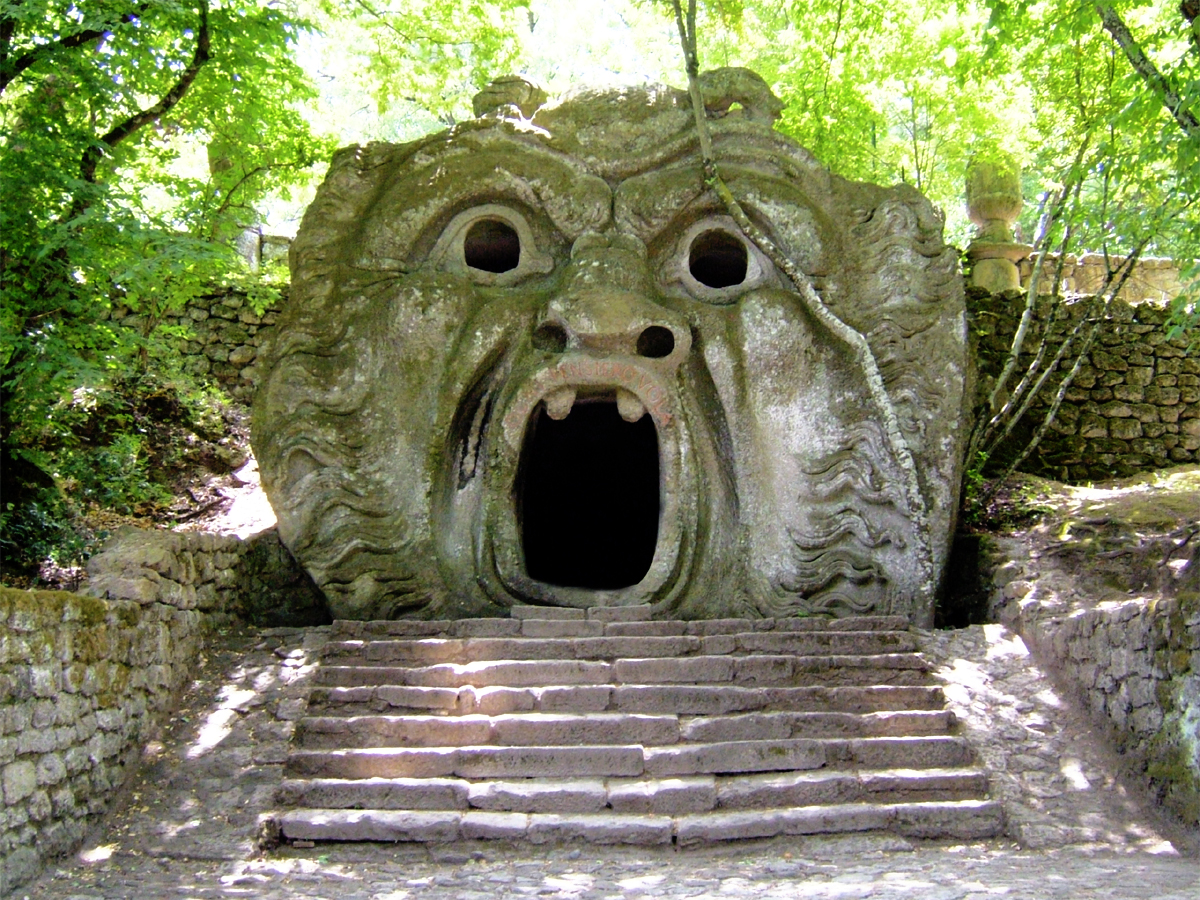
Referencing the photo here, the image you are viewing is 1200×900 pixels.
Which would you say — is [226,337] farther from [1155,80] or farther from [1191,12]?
[1191,12]

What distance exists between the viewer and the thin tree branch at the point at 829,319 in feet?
25.7

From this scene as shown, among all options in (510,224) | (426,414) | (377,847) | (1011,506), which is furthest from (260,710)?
(1011,506)

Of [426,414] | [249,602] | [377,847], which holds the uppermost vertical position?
[426,414]

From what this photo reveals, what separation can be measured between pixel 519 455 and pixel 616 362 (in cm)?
98

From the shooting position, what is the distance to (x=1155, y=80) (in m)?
6.32

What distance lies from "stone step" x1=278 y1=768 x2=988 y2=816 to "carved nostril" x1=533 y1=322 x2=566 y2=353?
11.6 ft

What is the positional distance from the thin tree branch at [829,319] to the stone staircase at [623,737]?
39.6 inches

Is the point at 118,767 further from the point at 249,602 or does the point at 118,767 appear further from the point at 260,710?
the point at 249,602

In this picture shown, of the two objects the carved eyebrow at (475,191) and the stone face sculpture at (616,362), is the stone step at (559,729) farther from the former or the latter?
the carved eyebrow at (475,191)

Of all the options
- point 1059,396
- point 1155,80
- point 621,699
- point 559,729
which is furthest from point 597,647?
point 1059,396

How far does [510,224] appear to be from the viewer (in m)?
8.66

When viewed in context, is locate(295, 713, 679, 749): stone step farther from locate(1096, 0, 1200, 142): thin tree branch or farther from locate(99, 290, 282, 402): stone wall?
locate(99, 290, 282, 402): stone wall

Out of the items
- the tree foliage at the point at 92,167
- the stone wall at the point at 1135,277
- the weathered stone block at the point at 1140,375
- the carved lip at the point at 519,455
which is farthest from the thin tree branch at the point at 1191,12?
the stone wall at the point at 1135,277

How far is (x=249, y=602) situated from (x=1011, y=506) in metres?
6.03
